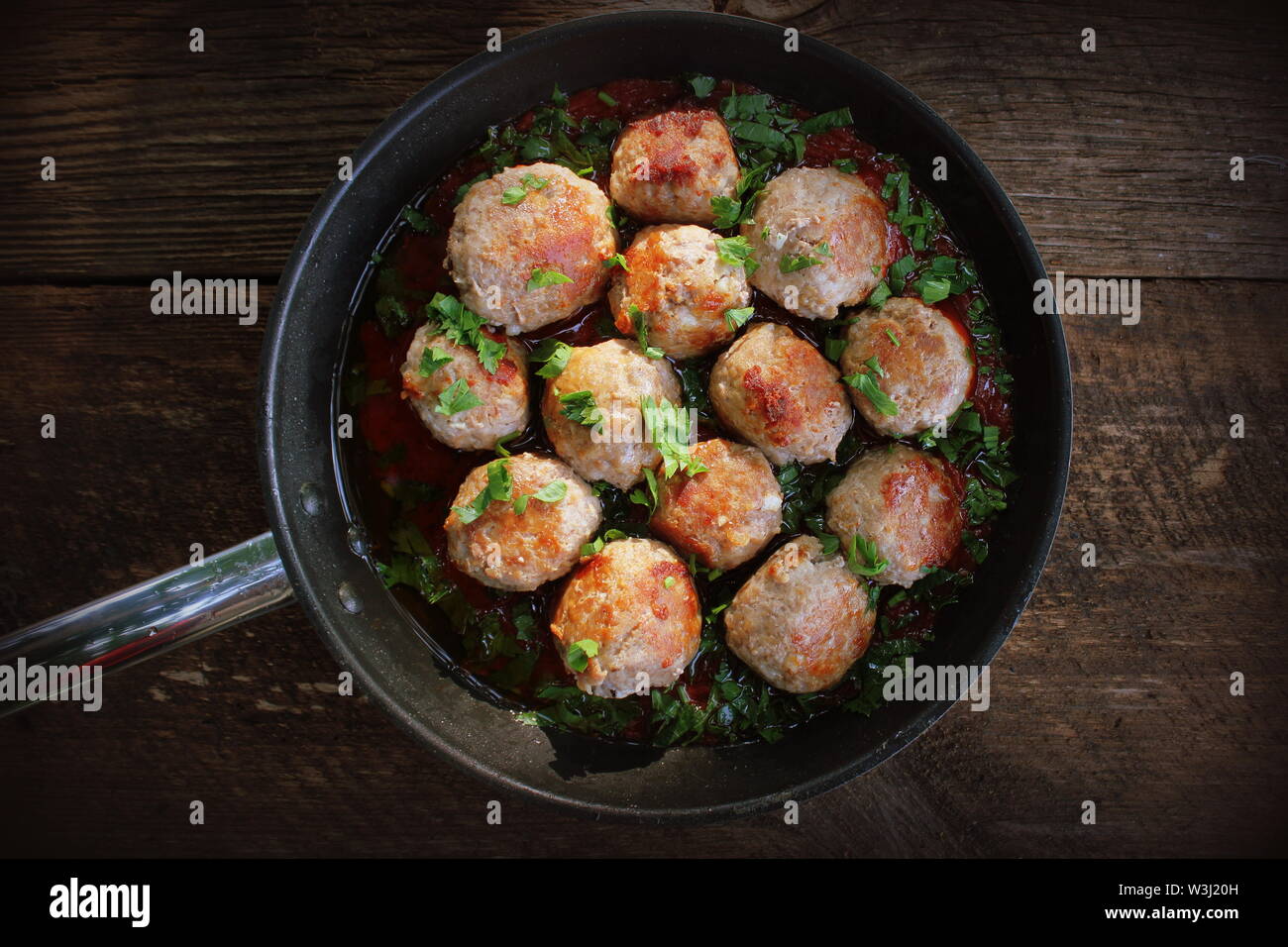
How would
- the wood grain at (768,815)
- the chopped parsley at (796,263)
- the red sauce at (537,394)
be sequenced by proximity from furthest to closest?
1. the wood grain at (768,815)
2. the red sauce at (537,394)
3. the chopped parsley at (796,263)

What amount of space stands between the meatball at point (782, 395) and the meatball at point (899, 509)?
0.12 metres

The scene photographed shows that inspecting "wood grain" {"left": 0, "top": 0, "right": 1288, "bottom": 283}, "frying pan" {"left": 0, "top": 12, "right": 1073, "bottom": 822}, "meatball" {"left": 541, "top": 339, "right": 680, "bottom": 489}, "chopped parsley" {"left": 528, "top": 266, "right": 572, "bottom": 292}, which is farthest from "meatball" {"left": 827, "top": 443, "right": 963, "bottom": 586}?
"wood grain" {"left": 0, "top": 0, "right": 1288, "bottom": 283}

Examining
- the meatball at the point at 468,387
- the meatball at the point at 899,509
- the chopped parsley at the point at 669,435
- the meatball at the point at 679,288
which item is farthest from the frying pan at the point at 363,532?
the chopped parsley at the point at 669,435

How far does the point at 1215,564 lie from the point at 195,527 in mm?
3429

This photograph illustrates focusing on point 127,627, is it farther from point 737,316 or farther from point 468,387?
point 737,316

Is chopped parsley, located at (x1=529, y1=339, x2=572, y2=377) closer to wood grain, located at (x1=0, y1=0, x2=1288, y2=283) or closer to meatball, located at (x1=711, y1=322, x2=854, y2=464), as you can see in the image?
meatball, located at (x1=711, y1=322, x2=854, y2=464)

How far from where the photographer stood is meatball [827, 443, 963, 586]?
7.33 feet

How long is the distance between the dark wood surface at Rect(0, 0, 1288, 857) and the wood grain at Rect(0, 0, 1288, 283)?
1cm

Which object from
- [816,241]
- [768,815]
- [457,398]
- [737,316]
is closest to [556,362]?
[457,398]

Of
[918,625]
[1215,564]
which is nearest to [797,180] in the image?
[918,625]

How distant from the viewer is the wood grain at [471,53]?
2777mm

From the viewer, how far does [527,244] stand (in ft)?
7.11

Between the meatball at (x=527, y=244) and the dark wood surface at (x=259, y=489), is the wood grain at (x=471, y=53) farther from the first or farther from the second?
the meatball at (x=527, y=244)
